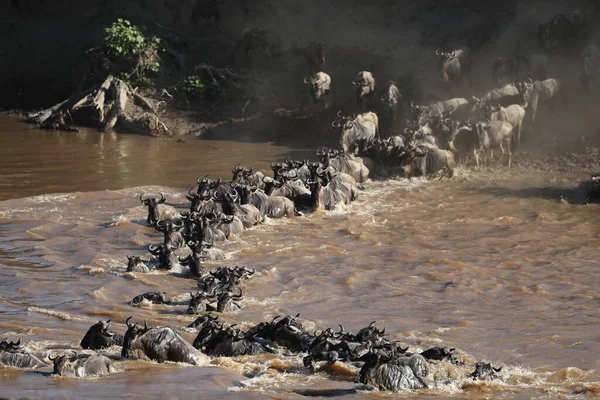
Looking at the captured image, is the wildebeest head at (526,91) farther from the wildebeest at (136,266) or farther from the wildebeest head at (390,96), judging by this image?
the wildebeest at (136,266)

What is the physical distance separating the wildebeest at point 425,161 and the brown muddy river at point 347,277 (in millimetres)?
378

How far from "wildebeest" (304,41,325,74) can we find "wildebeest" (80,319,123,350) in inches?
718

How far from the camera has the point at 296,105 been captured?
2673 centimetres

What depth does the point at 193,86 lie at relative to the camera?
2750cm

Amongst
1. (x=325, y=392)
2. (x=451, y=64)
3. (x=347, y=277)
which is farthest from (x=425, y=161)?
(x=325, y=392)

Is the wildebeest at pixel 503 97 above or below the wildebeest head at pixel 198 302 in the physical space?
above

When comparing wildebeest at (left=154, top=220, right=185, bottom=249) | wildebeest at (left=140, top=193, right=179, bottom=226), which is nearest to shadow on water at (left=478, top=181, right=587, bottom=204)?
wildebeest at (left=140, top=193, right=179, bottom=226)

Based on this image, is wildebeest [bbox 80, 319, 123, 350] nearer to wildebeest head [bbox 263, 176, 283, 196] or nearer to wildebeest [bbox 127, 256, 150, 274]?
wildebeest [bbox 127, 256, 150, 274]

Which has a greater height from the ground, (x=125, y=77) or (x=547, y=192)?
(x=125, y=77)

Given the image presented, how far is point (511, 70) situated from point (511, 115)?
121 inches

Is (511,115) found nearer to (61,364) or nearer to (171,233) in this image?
(171,233)

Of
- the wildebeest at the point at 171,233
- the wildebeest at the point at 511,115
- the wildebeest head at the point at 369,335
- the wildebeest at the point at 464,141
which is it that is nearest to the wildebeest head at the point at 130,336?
the wildebeest head at the point at 369,335

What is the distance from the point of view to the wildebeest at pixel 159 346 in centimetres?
991

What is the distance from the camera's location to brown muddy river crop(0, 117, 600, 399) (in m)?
9.55
